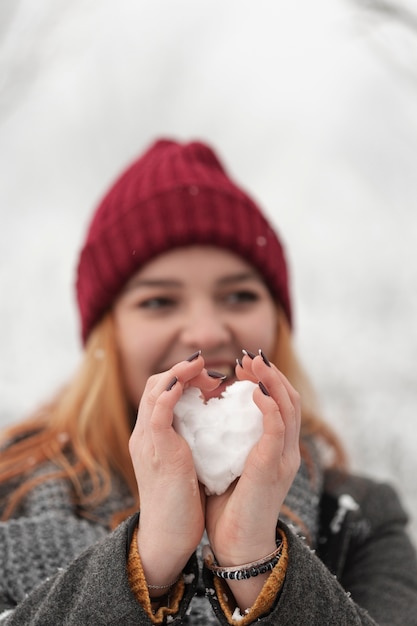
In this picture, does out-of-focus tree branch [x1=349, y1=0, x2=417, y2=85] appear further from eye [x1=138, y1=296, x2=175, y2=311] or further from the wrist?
the wrist

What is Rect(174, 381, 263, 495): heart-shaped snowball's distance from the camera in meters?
0.63

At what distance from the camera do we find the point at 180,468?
593 millimetres

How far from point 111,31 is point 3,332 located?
4.37 feet

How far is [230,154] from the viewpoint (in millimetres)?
2561

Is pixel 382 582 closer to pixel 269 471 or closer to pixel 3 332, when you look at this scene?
pixel 269 471

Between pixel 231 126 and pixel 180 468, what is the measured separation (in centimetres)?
222

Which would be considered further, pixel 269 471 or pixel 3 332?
pixel 3 332

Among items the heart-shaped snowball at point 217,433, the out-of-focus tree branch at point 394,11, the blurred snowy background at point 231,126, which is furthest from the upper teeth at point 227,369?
the out-of-focus tree branch at point 394,11

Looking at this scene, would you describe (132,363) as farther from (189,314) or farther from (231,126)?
(231,126)

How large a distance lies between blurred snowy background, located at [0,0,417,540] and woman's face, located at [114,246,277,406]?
105 cm

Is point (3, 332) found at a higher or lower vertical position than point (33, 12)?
lower

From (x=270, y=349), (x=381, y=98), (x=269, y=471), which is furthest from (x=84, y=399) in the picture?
(x=381, y=98)

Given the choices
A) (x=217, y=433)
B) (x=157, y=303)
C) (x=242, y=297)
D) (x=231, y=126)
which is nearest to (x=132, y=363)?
(x=157, y=303)

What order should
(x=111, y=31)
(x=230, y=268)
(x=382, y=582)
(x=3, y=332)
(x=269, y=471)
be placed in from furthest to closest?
1. (x=111, y=31)
2. (x=3, y=332)
3. (x=230, y=268)
4. (x=382, y=582)
5. (x=269, y=471)
